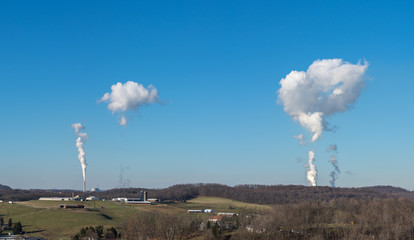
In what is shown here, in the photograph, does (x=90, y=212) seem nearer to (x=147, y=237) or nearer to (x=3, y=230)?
(x=3, y=230)

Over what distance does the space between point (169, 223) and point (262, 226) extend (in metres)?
23.4

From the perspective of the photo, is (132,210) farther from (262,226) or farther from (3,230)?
(262,226)

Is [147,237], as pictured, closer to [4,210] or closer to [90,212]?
[90,212]

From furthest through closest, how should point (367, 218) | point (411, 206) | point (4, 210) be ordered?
point (4, 210) → point (411, 206) → point (367, 218)

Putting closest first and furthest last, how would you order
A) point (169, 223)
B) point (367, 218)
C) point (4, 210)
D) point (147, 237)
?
point (147, 237)
point (169, 223)
point (367, 218)
point (4, 210)

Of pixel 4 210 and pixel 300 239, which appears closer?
pixel 300 239

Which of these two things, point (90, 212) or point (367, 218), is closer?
point (367, 218)

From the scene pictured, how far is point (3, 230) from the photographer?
130 meters

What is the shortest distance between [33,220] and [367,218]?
10069cm

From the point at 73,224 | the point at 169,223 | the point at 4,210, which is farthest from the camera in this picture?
the point at 4,210

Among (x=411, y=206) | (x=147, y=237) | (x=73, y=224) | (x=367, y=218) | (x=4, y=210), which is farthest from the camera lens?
(x=4, y=210)

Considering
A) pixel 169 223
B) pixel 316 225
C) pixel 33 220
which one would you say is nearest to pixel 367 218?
pixel 316 225

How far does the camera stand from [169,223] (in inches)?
4596

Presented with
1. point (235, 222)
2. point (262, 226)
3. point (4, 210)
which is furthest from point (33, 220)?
point (262, 226)
